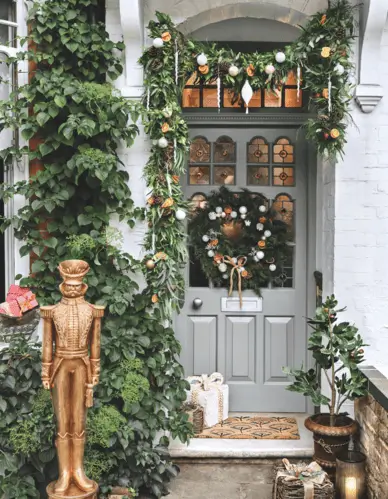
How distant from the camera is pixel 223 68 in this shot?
15.9ft

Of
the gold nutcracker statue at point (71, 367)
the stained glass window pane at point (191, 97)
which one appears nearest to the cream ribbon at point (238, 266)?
the stained glass window pane at point (191, 97)

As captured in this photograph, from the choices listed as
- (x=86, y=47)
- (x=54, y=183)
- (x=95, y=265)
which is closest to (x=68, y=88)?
(x=86, y=47)

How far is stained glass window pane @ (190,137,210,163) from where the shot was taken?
5.77 metres

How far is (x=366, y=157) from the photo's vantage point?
4.94m

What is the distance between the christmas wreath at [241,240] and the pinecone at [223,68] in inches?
44.6

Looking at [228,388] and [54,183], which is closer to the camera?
[54,183]

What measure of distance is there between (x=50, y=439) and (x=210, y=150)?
2.72 m

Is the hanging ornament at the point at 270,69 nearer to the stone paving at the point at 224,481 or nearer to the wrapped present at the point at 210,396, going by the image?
the wrapped present at the point at 210,396

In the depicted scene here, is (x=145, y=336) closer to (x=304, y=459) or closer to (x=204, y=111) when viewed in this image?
(x=304, y=459)

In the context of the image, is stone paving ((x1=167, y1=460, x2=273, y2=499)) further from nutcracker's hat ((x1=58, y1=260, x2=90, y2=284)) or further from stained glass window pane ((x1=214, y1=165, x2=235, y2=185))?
stained glass window pane ((x1=214, y1=165, x2=235, y2=185))

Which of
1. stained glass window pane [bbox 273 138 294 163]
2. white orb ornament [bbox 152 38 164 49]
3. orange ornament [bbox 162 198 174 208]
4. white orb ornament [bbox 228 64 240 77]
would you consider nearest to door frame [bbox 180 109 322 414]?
stained glass window pane [bbox 273 138 294 163]

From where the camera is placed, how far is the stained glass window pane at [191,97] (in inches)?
225

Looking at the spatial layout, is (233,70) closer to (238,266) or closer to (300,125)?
(300,125)

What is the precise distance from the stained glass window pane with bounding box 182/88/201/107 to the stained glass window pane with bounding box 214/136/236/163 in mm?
373
